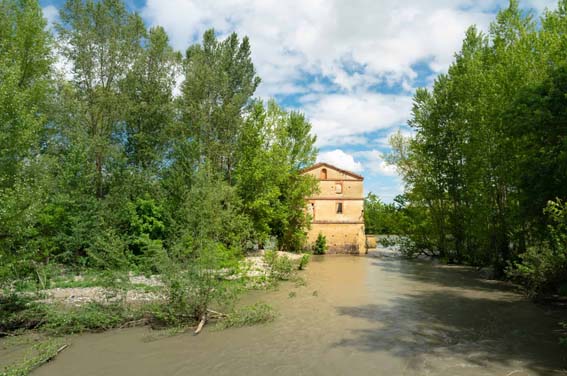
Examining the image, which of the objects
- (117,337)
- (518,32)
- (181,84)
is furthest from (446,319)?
(181,84)

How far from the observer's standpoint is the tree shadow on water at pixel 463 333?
24.8 feet

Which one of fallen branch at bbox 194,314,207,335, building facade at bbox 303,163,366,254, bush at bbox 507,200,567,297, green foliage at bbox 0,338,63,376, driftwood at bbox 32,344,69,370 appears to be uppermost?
building facade at bbox 303,163,366,254

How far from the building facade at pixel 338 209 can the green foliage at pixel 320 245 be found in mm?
333

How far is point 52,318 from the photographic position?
9.33m

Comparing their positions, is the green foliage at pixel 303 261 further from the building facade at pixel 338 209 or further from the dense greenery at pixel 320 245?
the building facade at pixel 338 209

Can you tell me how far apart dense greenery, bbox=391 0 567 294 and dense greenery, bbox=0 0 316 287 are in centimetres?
1031

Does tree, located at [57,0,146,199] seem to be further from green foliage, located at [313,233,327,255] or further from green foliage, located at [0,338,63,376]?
green foliage, located at [313,233,327,255]

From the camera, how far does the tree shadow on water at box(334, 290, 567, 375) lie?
7574 mm

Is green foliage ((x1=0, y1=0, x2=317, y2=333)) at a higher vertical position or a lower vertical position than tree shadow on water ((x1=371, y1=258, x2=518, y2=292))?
higher

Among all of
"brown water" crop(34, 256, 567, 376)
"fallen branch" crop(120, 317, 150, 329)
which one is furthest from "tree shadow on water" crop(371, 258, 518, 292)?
"fallen branch" crop(120, 317, 150, 329)

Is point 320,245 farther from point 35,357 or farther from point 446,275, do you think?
point 35,357

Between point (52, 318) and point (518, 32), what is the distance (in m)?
22.8

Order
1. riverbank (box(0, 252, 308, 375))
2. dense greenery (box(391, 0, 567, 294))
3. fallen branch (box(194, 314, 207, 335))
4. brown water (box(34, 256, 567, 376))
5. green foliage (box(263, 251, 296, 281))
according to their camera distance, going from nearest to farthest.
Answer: brown water (box(34, 256, 567, 376)) < riverbank (box(0, 252, 308, 375)) < fallen branch (box(194, 314, 207, 335)) < dense greenery (box(391, 0, 567, 294)) < green foliage (box(263, 251, 296, 281))

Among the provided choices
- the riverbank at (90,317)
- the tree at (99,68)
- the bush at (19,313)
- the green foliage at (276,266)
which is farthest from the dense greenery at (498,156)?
the tree at (99,68)
